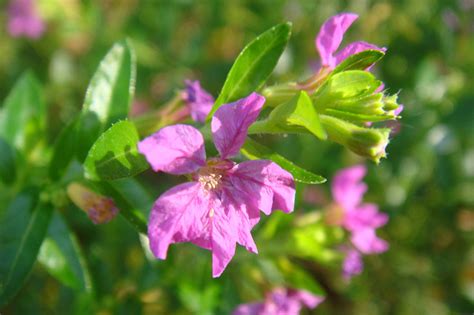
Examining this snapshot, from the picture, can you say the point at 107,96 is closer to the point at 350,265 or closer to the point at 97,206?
the point at 97,206

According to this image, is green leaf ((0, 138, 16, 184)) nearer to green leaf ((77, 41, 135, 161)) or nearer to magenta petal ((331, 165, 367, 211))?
green leaf ((77, 41, 135, 161))

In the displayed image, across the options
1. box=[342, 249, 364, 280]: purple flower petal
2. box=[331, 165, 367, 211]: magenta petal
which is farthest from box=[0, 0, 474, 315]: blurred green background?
box=[342, 249, 364, 280]: purple flower petal

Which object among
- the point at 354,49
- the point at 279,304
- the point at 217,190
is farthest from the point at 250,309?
the point at 354,49

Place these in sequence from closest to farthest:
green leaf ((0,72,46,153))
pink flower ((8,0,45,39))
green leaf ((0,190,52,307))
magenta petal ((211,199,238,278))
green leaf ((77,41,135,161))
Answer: magenta petal ((211,199,238,278)) < green leaf ((0,190,52,307)) < green leaf ((77,41,135,161)) < green leaf ((0,72,46,153)) < pink flower ((8,0,45,39))

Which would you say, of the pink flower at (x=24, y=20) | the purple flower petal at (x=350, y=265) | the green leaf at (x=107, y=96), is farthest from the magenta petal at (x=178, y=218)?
the pink flower at (x=24, y=20)

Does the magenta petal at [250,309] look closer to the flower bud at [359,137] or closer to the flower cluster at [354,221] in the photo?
the flower cluster at [354,221]

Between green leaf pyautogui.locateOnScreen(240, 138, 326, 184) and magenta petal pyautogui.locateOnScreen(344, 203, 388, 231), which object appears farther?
magenta petal pyautogui.locateOnScreen(344, 203, 388, 231)
